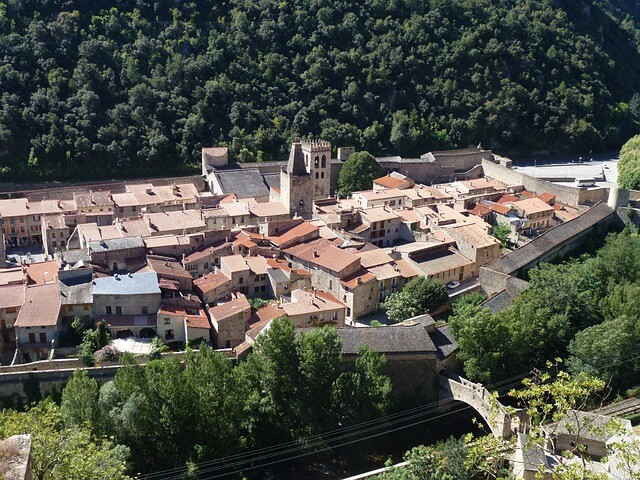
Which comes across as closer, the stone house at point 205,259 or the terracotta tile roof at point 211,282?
the terracotta tile roof at point 211,282

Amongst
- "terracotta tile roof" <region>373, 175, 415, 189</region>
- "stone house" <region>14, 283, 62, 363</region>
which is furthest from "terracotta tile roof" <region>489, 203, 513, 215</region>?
"stone house" <region>14, 283, 62, 363</region>

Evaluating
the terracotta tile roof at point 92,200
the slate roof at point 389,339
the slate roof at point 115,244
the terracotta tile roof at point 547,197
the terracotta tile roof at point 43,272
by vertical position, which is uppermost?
the slate roof at point 115,244

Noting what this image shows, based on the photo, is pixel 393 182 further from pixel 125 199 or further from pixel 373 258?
pixel 125 199

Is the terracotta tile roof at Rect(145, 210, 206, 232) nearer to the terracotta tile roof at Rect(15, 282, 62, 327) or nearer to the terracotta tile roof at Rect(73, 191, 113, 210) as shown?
the terracotta tile roof at Rect(73, 191, 113, 210)

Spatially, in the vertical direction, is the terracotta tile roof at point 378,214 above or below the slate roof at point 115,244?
below

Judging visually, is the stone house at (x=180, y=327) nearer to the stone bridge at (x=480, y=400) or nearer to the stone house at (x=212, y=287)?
the stone house at (x=212, y=287)

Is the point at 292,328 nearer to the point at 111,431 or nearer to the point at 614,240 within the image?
the point at 111,431

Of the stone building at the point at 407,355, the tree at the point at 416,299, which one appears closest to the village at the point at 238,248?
the tree at the point at 416,299

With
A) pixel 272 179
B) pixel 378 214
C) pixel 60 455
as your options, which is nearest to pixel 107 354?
pixel 60 455
